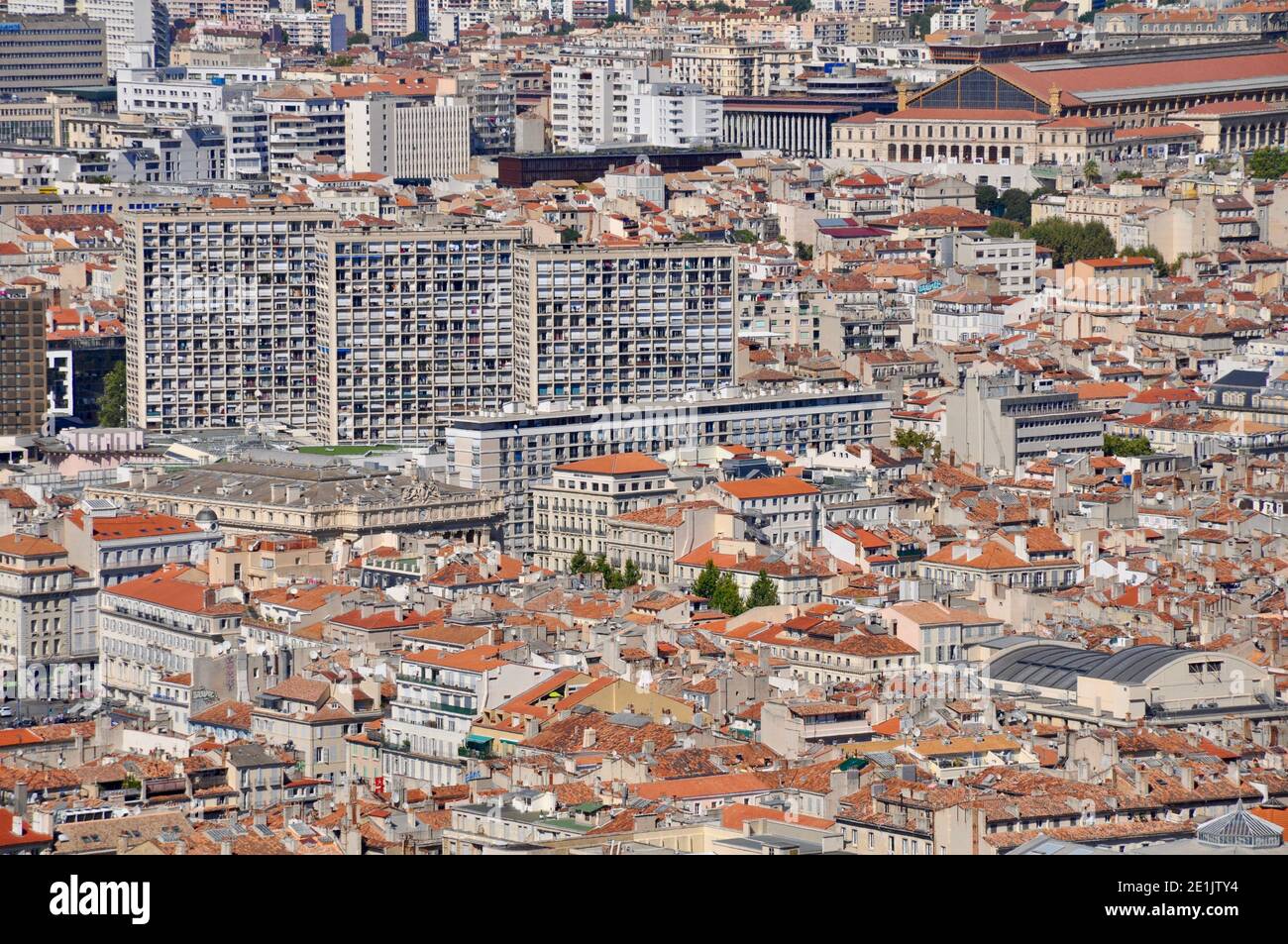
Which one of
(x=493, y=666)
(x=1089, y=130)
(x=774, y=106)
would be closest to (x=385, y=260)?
(x=493, y=666)

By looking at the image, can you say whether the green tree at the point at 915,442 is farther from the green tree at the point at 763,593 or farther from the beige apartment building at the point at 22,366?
the beige apartment building at the point at 22,366

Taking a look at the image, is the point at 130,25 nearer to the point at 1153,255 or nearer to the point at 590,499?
the point at 1153,255

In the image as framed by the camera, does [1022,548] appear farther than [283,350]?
No

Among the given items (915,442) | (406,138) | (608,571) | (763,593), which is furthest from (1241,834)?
(406,138)

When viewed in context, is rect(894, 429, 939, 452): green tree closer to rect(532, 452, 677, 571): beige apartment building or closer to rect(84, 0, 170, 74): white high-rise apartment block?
rect(532, 452, 677, 571): beige apartment building
